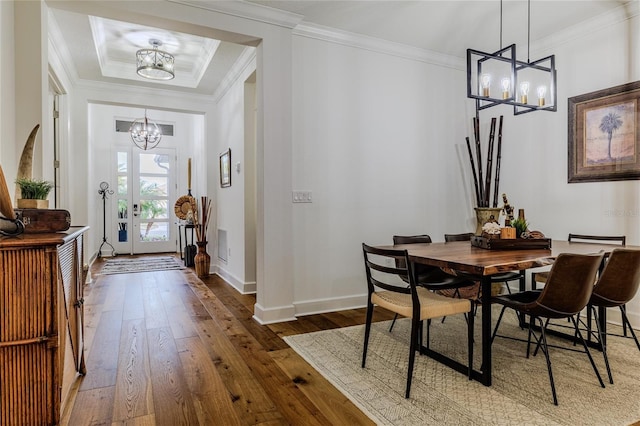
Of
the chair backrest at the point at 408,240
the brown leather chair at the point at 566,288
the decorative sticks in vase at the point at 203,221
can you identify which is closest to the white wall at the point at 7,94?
the chair backrest at the point at 408,240

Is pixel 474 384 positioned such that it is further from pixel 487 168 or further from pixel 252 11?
pixel 252 11

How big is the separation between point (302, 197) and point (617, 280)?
96.5 inches

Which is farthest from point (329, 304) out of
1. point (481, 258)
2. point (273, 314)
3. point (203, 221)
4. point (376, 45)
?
point (203, 221)

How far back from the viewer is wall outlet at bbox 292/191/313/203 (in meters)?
3.55

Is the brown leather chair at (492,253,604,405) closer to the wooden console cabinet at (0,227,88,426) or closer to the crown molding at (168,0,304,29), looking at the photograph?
the wooden console cabinet at (0,227,88,426)

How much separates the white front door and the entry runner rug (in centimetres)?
91

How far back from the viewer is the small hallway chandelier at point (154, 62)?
14.2 ft

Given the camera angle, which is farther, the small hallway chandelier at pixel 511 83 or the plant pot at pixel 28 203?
the small hallway chandelier at pixel 511 83

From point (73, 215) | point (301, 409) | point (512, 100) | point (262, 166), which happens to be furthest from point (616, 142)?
point (73, 215)

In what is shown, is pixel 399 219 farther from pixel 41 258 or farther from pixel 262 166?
pixel 41 258

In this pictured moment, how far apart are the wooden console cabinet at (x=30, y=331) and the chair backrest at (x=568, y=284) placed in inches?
95.4

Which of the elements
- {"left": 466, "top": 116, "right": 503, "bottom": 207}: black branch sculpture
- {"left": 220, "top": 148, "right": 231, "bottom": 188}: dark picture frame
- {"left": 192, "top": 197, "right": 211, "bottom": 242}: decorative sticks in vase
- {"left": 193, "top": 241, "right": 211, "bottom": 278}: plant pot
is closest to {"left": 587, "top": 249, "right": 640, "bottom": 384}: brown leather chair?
{"left": 466, "top": 116, "right": 503, "bottom": 207}: black branch sculpture

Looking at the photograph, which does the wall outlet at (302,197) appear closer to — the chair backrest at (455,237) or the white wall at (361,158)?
the white wall at (361,158)

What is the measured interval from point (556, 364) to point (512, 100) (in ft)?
5.96
